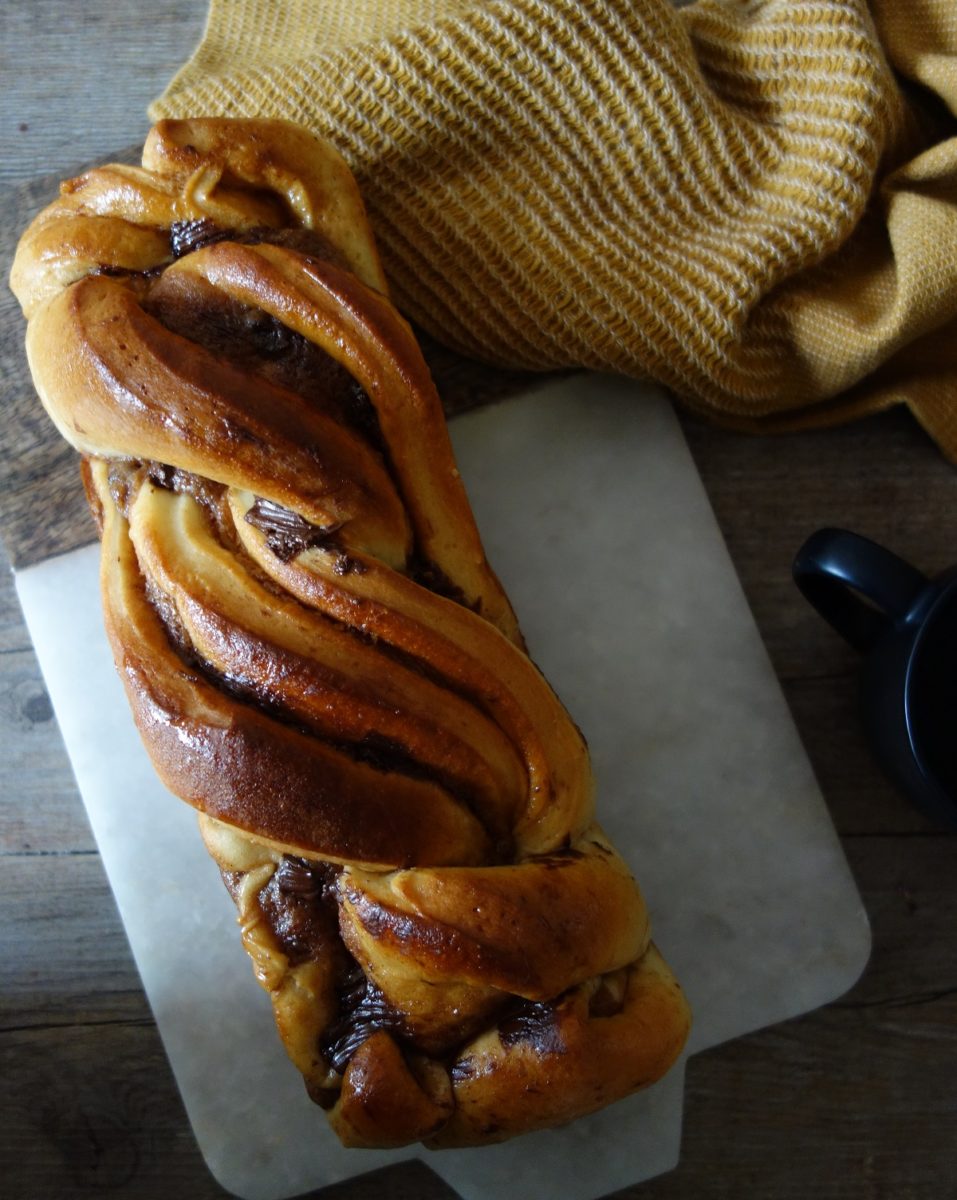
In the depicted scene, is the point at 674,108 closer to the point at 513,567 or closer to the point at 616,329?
the point at 616,329

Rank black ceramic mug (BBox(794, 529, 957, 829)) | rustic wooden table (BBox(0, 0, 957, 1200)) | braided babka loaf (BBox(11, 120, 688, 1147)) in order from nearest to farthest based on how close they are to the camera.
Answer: braided babka loaf (BBox(11, 120, 688, 1147)) → black ceramic mug (BBox(794, 529, 957, 829)) → rustic wooden table (BBox(0, 0, 957, 1200))

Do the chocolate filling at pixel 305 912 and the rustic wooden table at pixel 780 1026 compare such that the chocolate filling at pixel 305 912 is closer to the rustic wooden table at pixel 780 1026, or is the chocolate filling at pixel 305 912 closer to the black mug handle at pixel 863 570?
the rustic wooden table at pixel 780 1026

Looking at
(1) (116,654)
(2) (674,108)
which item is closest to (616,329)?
(2) (674,108)

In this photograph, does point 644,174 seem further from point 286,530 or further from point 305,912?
point 305,912

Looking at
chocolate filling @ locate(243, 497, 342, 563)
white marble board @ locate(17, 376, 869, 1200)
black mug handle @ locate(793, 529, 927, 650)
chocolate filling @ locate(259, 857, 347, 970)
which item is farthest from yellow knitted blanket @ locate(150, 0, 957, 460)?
chocolate filling @ locate(259, 857, 347, 970)

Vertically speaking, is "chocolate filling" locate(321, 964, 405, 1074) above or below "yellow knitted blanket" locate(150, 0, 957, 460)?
below

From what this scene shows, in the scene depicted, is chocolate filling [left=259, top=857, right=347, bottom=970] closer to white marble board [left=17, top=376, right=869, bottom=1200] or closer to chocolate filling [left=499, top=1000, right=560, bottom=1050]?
chocolate filling [left=499, top=1000, right=560, bottom=1050]
